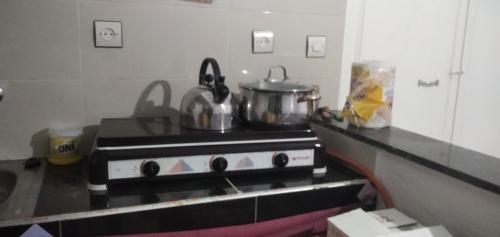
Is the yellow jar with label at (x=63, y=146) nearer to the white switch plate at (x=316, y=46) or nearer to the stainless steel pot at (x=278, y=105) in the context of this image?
the stainless steel pot at (x=278, y=105)

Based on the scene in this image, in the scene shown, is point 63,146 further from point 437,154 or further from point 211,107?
point 437,154

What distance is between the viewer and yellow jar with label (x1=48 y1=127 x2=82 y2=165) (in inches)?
47.8

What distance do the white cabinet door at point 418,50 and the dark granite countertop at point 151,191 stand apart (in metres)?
0.87

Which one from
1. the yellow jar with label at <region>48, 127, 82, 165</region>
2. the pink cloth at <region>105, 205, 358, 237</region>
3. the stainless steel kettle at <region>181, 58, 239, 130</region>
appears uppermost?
the stainless steel kettle at <region>181, 58, 239, 130</region>

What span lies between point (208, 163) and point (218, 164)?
0.09 ft

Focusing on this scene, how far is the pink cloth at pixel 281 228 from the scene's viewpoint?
100 centimetres

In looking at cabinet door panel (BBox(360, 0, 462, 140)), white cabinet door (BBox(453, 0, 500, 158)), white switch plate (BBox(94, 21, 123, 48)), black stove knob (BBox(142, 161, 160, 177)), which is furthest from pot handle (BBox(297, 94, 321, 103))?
white cabinet door (BBox(453, 0, 500, 158))

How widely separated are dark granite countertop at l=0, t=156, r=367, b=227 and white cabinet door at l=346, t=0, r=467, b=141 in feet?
2.85

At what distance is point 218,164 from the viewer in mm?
1079

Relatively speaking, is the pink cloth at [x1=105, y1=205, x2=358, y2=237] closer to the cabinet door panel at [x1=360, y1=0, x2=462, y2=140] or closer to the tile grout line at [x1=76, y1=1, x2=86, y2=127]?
the tile grout line at [x1=76, y1=1, x2=86, y2=127]

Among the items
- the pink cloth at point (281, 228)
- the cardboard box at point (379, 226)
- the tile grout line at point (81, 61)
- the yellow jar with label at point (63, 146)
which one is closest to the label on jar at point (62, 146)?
the yellow jar with label at point (63, 146)

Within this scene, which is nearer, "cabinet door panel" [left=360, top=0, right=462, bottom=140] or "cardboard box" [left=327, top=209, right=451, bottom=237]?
"cardboard box" [left=327, top=209, right=451, bottom=237]

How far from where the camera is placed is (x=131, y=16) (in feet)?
4.25

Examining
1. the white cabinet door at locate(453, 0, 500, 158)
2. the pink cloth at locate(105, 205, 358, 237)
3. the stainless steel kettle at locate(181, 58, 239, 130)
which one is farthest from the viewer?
the white cabinet door at locate(453, 0, 500, 158)
